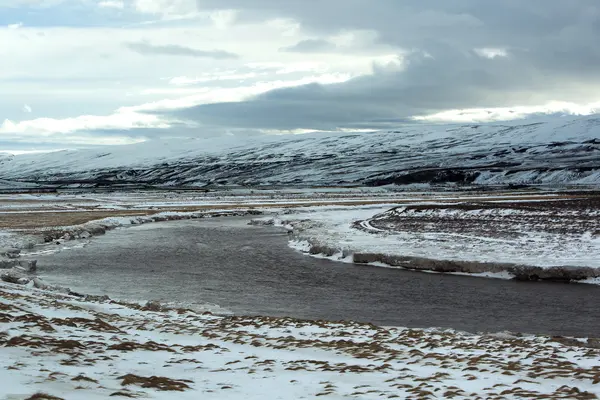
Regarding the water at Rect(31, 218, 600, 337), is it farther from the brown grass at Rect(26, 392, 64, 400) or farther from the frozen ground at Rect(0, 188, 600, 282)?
the brown grass at Rect(26, 392, 64, 400)

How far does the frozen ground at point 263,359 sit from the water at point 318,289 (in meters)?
3.35

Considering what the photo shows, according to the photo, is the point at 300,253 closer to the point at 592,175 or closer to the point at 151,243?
the point at 151,243

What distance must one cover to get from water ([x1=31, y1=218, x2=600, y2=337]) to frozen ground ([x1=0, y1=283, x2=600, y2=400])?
3352mm

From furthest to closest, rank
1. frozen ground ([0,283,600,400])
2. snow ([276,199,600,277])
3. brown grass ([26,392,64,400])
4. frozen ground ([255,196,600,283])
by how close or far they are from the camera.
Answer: snow ([276,199,600,277]) → frozen ground ([255,196,600,283]) → frozen ground ([0,283,600,400]) → brown grass ([26,392,64,400])

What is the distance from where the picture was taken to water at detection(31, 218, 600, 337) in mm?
19719

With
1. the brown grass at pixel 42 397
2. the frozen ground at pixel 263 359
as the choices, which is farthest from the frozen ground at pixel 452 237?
the brown grass at pixel 42 397

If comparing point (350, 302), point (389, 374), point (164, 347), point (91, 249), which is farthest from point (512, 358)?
point (91, 249)

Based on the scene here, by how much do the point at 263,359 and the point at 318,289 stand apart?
12.0 metres

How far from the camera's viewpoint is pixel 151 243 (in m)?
41.7

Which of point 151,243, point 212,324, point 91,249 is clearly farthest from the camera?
point 151,243

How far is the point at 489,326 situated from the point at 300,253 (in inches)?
712

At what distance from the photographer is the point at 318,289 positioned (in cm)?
2470

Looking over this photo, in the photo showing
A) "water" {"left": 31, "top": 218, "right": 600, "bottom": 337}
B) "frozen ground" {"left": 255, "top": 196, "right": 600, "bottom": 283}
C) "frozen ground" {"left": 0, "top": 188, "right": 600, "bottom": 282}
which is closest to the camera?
"water" {"left": 31, "top": 218, "right": 600, "bottom": 337}

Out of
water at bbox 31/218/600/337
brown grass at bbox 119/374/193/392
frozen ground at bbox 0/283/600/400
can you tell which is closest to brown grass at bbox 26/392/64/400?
frozen ground at bbox 0/283/600/400
